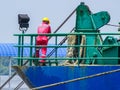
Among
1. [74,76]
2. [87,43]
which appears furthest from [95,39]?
[74,76]

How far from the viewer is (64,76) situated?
1981 centimetres

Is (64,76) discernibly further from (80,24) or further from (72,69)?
(80,24)

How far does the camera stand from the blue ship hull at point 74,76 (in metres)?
19.7

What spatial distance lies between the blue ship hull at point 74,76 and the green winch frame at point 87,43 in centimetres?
30

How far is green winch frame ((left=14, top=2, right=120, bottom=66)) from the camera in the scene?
19.9 metres

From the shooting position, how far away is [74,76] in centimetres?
1980

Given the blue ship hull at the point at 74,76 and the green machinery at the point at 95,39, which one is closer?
the blue ship hull at the point at 74,76

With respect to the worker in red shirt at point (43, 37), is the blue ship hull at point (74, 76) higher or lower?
lower

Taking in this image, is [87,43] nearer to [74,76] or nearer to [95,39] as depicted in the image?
[95,39]

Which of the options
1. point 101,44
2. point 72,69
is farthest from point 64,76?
point 101,44

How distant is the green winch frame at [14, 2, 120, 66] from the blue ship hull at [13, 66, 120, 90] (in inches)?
11.7

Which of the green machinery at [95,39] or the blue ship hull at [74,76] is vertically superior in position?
the green machinery at [95,39]

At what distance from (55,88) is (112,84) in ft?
5.28

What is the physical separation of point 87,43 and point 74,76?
4.57 ft
